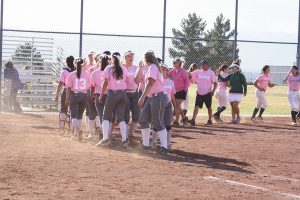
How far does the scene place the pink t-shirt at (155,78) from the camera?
1197 cm

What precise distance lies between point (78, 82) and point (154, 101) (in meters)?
2.57

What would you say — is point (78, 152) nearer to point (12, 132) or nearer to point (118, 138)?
point (118, 138)

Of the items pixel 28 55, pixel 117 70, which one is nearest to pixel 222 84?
pixel 117 70

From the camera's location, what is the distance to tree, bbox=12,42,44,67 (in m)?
26.9

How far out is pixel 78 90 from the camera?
14234mm

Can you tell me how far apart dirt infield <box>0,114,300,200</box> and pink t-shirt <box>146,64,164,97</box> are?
1.24 metres

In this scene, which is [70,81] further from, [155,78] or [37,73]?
[37,73]

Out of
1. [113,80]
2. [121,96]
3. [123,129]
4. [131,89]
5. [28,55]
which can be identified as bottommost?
[123,129]

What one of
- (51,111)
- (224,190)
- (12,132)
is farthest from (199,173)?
(51,111)

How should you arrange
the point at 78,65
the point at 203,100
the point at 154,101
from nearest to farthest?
1. the point at 154,101
2. the point at 78,65
3. the point at 203,100

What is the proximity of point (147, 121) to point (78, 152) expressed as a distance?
4.90ft

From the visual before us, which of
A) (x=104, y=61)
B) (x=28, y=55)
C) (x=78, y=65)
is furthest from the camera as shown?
(x=28, y=55)

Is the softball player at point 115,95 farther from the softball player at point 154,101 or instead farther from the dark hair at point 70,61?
the dark hair at point 70,61

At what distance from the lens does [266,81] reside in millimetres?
22125
